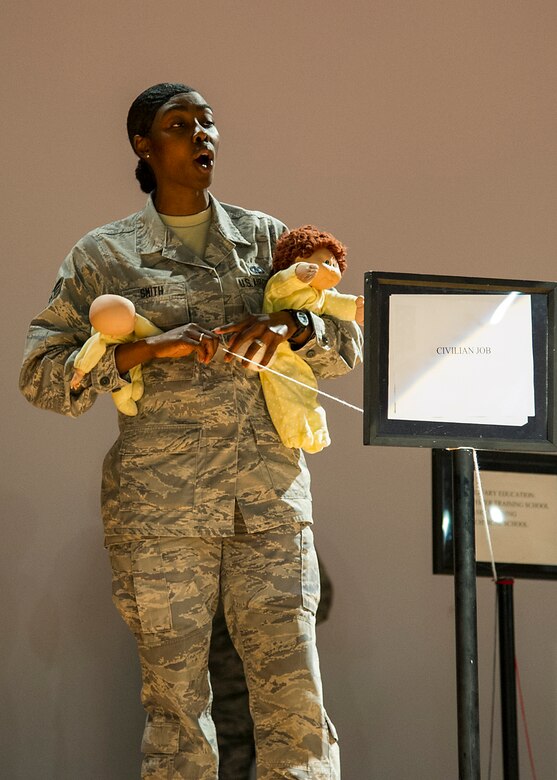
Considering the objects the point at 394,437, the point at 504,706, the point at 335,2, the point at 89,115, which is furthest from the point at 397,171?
the point at 394,437

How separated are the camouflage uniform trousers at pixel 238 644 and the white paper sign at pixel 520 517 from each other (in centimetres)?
102

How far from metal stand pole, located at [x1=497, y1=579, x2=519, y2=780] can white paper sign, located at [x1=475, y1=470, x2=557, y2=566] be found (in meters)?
0.32

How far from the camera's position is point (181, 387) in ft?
5.93

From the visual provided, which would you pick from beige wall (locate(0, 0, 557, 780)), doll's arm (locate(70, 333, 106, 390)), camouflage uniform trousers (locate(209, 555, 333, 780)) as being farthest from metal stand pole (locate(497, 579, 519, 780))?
doll's arm (locate(70, 333, 106, 390))

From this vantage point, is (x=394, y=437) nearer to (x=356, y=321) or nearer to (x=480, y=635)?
(x=356, y=321)

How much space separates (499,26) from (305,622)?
1.72 metres

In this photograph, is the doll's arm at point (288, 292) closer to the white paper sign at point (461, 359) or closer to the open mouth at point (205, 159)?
the open mouth at point (205, 159)

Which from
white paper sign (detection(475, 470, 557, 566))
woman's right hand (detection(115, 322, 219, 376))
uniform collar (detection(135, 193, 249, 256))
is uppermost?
uniform collar (detection(135, 193, 249, 256))

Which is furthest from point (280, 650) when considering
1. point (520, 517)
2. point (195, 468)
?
point (520, 517)

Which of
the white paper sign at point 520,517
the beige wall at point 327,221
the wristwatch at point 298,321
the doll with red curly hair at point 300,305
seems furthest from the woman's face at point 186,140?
the white paper sign at point 520,517

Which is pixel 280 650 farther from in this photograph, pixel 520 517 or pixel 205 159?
pixel 520 517

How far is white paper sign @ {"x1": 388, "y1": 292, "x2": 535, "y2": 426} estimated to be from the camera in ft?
4.68

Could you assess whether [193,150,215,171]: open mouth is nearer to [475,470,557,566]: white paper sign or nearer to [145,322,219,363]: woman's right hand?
[145,322,219,363]: woman's right hand

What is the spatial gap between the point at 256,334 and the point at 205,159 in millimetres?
365
